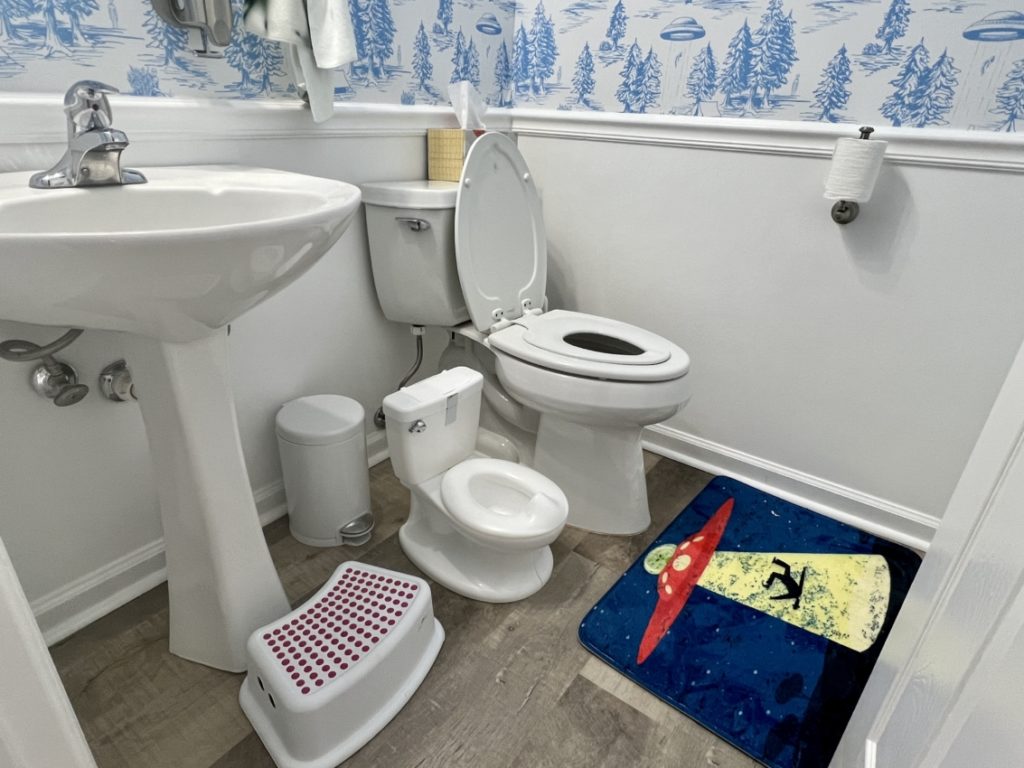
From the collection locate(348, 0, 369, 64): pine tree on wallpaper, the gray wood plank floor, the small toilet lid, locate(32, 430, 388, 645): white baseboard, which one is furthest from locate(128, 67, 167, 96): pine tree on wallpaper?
the gray wood plank floor

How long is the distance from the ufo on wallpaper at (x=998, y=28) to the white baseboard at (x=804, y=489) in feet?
3.40

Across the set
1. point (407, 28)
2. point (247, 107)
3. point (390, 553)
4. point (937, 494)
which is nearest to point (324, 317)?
point (247, 107)

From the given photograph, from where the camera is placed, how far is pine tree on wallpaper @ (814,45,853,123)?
132cm

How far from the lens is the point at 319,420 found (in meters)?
1.33

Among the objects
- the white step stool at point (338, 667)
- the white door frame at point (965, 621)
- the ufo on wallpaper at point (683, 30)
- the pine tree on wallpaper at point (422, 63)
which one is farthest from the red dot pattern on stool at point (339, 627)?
the ufo on wallpaper at point (683, 30)

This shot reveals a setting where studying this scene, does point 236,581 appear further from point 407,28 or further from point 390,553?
point 407,28

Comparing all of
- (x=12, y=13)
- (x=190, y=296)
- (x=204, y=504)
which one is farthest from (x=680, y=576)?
(x=12, y=13)

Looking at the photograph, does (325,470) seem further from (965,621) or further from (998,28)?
(998,28)

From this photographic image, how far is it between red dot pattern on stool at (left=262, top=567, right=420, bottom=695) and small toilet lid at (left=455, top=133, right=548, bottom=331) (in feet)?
2.25

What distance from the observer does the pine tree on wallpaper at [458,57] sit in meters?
1.59

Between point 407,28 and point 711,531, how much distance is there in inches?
58.0

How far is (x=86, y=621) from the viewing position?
46.6 inches

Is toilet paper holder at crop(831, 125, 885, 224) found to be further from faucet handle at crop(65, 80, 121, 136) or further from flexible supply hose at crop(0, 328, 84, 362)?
flexible supply hose at crop(0, 328, 84, 362)

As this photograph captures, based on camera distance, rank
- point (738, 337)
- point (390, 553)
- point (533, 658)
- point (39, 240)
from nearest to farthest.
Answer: point (39, 240), point (533, 658), point (390, 553), point (738, 337)
